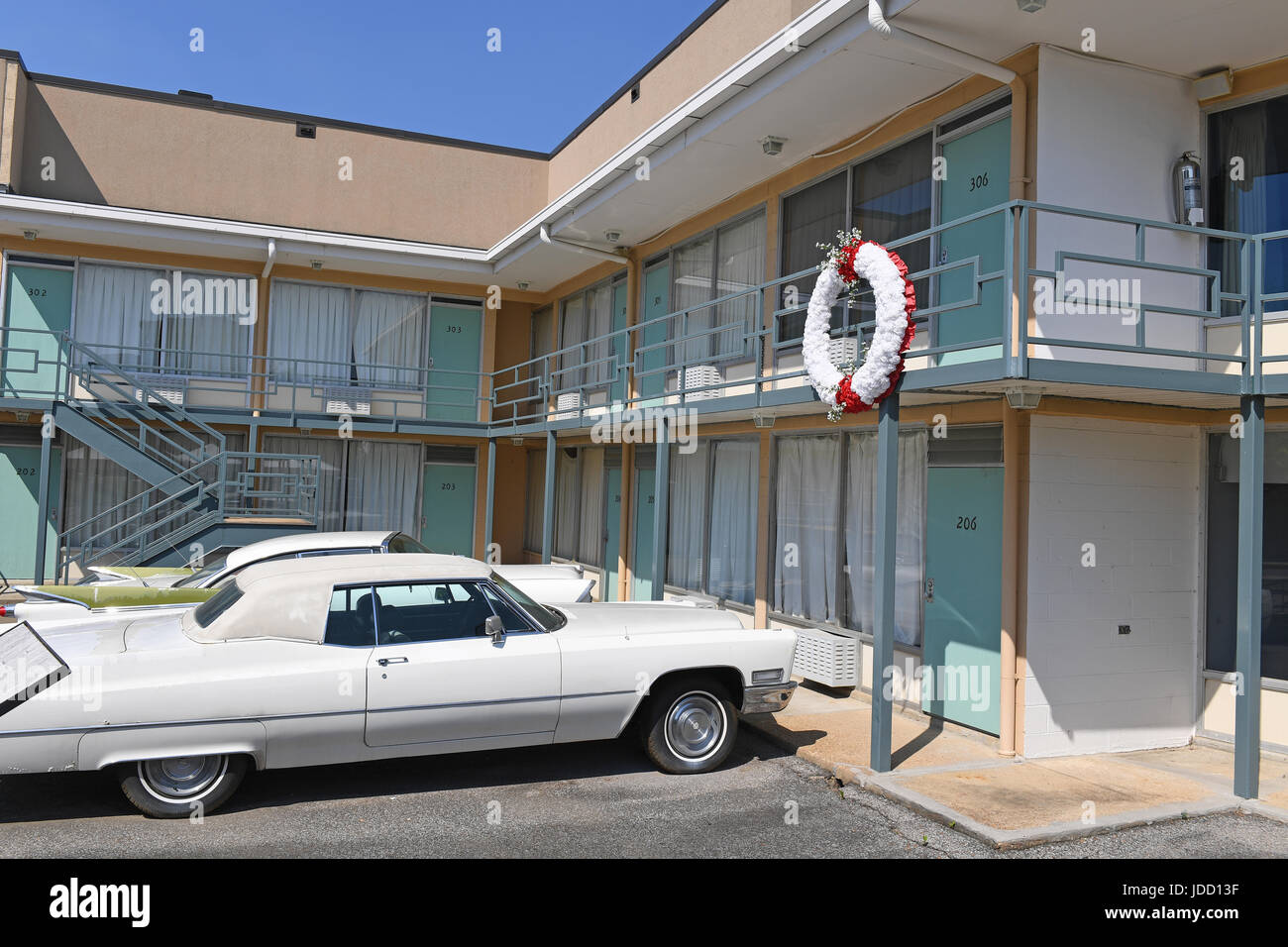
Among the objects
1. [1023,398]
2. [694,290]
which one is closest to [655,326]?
[694,290]

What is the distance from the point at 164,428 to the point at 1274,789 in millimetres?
14323

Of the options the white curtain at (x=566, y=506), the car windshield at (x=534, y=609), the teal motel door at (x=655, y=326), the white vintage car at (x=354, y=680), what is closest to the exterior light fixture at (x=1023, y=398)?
the white vintage car at (x=354, y=680)

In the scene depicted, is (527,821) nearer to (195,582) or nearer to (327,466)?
(195,582)

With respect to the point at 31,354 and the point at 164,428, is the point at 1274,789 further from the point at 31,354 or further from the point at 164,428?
the point at 31,354

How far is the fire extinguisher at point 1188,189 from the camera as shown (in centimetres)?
717

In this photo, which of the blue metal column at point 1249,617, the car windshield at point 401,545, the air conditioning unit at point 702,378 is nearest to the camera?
the blue metal column at point 1249,617

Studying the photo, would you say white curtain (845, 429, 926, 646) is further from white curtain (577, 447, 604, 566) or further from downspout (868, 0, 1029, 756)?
white curtain (577, 447, 604, 566)

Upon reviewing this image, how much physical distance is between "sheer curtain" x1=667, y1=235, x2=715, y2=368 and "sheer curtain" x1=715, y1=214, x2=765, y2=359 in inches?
7.8

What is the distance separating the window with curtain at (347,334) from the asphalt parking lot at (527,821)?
34.1ft

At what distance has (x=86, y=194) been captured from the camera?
595 inches

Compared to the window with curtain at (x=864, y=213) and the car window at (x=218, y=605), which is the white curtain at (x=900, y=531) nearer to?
the window with curtain at (x=864, y=213)

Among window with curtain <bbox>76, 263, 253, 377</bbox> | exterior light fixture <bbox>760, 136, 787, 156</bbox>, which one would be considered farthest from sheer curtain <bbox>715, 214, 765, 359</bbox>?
window with curtain <bbox>76, 263, 253, 377</bbox>

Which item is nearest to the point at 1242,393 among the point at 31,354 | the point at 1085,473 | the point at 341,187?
the point at 1085,473
